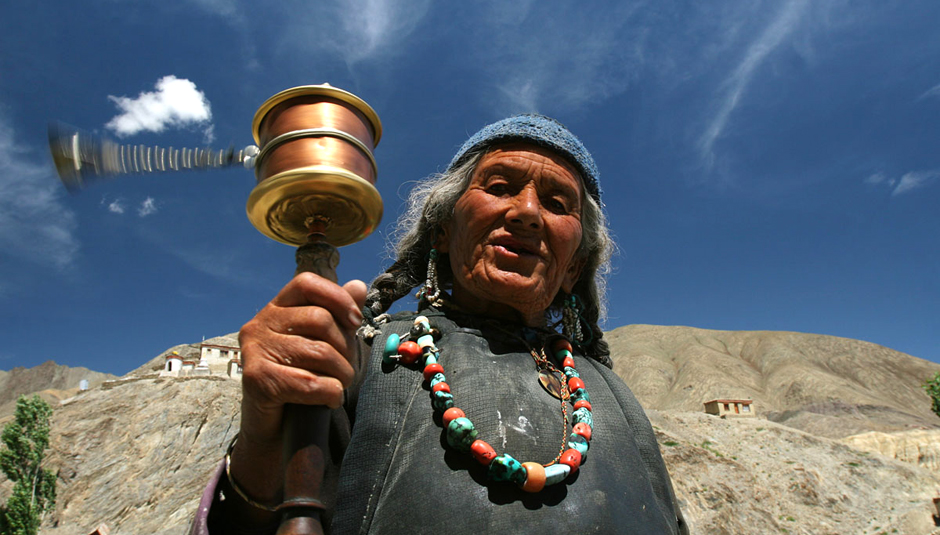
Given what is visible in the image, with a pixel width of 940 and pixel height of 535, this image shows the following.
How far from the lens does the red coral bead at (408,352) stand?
6.65ft

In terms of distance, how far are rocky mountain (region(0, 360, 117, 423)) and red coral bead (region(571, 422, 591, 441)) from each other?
126966 millimetres

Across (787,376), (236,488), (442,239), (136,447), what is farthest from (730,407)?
(236,488)

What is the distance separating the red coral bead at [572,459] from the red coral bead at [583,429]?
4.9 inches

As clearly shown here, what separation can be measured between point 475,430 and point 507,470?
162 mm

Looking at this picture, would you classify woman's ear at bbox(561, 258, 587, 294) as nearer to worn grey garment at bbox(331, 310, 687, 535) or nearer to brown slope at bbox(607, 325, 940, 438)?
worn grey garment at bbox(331, 310, 687, 535)

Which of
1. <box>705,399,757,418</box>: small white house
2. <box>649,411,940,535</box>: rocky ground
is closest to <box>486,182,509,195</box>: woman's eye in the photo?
<box>649,411,940,535</box>: rocky ground

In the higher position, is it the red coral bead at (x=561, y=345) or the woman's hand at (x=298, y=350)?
the red coral bead at (x=561, y=345)

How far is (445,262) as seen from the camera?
9.04 feet

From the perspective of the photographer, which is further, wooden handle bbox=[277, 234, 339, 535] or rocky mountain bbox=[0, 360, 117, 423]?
rocky mountain bbox=[0, 360, 117, 423]

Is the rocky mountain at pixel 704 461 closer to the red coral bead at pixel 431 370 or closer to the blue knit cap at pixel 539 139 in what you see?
the blue knit cap at pixel 539 139

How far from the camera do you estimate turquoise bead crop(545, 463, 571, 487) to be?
1697mm

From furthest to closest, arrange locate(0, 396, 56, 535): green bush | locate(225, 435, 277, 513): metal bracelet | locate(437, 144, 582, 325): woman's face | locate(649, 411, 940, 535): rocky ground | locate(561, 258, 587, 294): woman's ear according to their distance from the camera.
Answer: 1. locate(0, 396, 56, 535): green bush
2. locate(649, 411, 940, 535): rocky ground
3. locate(561, 258, 587, 294): woman's ear
4. locate(437, 144, 582, 325): woman's face
5. locate(225, 435, 277, 513): metal bracelet

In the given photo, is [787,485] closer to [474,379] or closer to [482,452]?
[474,379]

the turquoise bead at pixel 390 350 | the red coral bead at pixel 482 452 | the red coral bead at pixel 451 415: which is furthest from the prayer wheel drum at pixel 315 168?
the red coral bead at pixel 482 452
